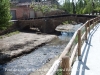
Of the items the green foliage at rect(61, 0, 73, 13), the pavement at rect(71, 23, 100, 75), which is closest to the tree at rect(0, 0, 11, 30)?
the pavement at rect(71, 23, 100, 75)

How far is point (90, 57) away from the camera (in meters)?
7.83

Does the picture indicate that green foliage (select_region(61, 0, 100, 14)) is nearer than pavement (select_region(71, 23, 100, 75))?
No

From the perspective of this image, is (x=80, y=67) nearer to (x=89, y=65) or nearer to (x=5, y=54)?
(x=89, y=65)

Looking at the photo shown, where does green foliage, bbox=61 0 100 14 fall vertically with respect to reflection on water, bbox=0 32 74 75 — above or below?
above

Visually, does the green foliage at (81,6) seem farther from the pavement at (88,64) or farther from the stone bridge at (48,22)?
the pavement at (88,64)

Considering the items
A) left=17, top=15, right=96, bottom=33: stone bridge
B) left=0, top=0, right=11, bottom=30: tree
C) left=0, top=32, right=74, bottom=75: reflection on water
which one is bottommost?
left=0, top=32, right=74, bottom=75: reflection on water

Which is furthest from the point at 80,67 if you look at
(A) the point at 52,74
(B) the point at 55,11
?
(B) the point at 55,11

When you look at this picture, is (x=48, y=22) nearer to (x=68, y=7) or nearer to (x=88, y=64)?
(x=68, y=7)

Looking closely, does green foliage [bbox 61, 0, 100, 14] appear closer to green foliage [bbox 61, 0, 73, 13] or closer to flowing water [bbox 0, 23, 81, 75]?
green foliage [bbox 61, 0, 73, 13]

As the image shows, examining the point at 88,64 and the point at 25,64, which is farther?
the point at 25,64

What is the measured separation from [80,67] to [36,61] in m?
9.67

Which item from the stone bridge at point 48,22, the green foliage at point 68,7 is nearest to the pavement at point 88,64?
the stone bridge at point 48,22

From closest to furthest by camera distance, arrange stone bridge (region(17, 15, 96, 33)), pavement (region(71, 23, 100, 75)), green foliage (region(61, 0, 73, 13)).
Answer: pavement (region(71, 23, 100, 75)) → stone bridge (region(17, 15, 96, 33)) → green foliage (region(61, 0, 73, 13))

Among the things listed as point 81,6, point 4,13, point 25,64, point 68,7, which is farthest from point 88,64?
point 81,6
